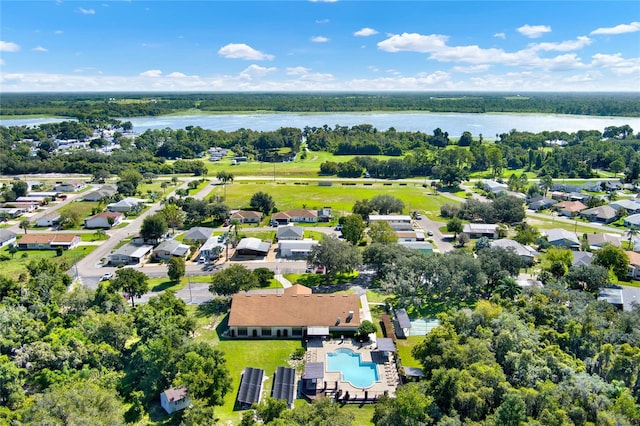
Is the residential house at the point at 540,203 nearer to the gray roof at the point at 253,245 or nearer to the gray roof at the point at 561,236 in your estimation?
the gray roof at the point at 561,236

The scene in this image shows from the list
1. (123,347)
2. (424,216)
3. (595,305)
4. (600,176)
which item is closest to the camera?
(123,347)

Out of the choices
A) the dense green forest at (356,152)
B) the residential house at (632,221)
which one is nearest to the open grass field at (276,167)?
the dense green forest at (356,152)

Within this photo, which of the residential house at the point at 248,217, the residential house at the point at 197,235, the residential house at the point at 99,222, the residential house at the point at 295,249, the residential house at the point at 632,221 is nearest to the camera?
the residential house at the point at 295,249

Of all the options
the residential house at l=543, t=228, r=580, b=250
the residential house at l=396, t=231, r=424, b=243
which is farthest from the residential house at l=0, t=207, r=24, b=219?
the residential house at l=543, t=228, r=580, b=250

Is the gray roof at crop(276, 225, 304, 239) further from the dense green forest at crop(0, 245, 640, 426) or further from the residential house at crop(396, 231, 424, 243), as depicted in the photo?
the dense green forest at crop(0, 245, 640, 426)

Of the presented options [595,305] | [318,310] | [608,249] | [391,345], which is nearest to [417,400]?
[391,345]

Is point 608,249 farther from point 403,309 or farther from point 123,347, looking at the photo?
point 123,347
